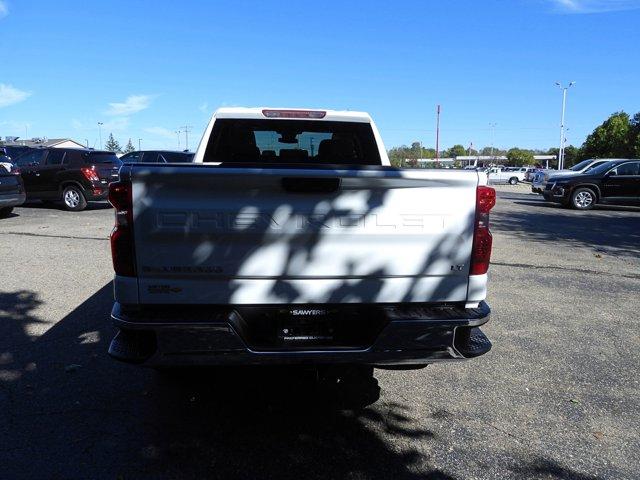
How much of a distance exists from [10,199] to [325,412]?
Result: 11.9m

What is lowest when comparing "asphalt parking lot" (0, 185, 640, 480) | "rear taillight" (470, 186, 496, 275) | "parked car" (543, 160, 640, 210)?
"asphalt parking lot" (0, 185, 640, 480)

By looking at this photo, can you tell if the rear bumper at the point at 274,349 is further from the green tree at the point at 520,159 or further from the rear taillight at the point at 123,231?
the green tree at the point at 520,159

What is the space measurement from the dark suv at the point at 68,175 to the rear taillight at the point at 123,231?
42.5ft

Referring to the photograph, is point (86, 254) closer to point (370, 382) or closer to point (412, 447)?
point (370, 382)

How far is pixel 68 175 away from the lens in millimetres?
14867

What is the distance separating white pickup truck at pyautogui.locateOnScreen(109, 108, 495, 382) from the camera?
283 centimetres

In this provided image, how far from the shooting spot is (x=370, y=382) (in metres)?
4.09

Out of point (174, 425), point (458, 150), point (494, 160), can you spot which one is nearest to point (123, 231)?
point (174, 425)

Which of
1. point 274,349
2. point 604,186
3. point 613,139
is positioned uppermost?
point 613,139

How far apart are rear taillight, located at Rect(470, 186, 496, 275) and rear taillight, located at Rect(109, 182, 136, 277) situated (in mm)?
1948

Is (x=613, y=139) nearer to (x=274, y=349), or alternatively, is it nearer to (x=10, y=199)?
(x=10, y=199)

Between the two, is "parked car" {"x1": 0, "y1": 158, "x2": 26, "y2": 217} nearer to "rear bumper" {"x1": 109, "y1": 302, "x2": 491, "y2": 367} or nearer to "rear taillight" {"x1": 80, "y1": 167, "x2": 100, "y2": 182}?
"rear taillight" {"x1": 80, "y1": 167, "x2": 100, "y2": 182}

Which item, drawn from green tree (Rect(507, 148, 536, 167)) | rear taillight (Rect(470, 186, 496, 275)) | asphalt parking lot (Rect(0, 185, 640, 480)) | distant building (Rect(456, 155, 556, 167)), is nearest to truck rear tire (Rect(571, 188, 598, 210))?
asphalt parking lot (Rect(0, 185, 640, 480))

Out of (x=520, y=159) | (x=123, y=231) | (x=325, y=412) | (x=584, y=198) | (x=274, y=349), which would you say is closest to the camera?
(x=123, y=231)
